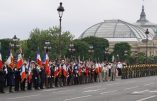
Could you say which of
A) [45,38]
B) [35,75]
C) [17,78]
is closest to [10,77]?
[17,78]

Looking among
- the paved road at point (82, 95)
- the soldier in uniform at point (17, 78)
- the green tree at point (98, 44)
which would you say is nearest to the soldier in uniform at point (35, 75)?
the soldier in uniform at point (17, 78)

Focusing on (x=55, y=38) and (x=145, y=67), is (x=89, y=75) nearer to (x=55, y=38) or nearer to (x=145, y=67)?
(x=145, y=67)

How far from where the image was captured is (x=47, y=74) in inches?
1499

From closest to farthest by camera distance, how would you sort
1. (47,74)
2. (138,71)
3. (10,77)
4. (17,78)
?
(10,77) → (17,78) → (47,74) → (138,71)

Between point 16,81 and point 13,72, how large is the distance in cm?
55

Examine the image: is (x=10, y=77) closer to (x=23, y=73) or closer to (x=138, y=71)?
(x=23, y=73)

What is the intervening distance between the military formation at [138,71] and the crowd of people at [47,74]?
10184 millimetres

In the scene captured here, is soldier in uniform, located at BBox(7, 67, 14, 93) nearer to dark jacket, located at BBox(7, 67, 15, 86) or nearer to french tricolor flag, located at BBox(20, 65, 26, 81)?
dark jacket, located at BBox(7, 67, 15, 86)

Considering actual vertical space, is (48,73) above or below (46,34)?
below

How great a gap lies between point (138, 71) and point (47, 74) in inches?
1290

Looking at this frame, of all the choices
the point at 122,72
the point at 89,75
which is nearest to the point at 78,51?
the point at 122,72

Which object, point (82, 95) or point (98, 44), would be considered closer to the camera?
point (82, 95)

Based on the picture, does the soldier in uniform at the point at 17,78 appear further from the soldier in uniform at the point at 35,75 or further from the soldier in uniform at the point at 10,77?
the soldier in uniform at the point at 35,75

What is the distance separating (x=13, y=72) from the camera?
3450 centimetres
